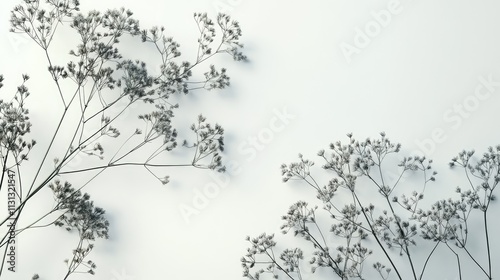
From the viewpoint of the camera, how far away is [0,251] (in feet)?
8.04

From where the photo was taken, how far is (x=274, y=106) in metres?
2.67

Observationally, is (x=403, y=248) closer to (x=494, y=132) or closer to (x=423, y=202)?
(x=423, y=202)

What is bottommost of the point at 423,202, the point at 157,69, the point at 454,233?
the point at 454,233

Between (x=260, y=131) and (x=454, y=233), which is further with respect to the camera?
(x=260, y=131)

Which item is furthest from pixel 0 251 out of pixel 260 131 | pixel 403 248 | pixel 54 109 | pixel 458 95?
pixel 458 95

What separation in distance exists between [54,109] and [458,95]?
7.62 ft

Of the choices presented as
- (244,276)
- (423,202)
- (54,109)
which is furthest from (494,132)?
(54,109)

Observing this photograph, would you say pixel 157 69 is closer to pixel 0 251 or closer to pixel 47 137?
pixel 47 137

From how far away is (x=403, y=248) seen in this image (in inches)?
99.1

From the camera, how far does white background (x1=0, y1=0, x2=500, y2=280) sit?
2.52 m

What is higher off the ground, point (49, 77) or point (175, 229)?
point (49, 77)

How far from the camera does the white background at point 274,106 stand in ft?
8.27

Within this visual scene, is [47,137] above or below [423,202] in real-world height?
above

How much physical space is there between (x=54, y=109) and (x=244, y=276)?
1.39m
